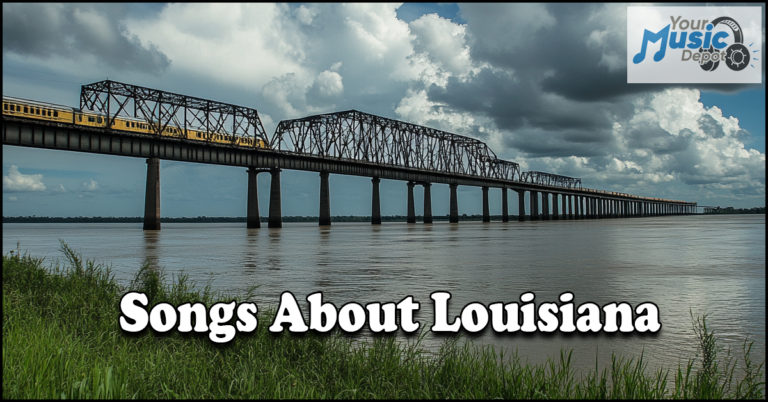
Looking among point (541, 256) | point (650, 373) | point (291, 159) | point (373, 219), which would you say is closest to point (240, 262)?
point (541, 256)

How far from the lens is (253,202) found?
9644cm

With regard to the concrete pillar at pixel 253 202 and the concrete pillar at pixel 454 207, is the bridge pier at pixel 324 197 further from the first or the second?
the concrete pillar at pixel 454 207

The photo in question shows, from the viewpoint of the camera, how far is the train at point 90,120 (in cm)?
6431

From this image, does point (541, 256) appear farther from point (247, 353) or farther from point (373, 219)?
point (373, 219)

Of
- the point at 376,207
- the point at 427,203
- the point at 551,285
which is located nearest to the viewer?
the point at 551,285

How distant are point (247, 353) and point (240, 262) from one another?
1900cm

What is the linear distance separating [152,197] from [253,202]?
76.6ft

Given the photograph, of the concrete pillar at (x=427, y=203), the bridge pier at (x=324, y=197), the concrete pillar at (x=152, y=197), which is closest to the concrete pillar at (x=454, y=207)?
the concrete pillar at (x=427, y=203)

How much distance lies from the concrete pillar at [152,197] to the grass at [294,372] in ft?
231

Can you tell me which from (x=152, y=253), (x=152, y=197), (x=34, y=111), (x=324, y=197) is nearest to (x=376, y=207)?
(x=324, y=197)

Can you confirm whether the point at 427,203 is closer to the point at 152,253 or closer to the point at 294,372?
the point at 152,253

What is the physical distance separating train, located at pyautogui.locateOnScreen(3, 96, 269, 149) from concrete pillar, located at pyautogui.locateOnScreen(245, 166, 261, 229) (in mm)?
6132

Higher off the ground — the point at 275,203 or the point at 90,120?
the point at 90,120

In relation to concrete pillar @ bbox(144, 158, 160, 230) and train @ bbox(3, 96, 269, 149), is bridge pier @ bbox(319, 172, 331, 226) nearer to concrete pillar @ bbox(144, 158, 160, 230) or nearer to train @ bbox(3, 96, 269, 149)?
train @ bbox(3, 96, 269, 149)
